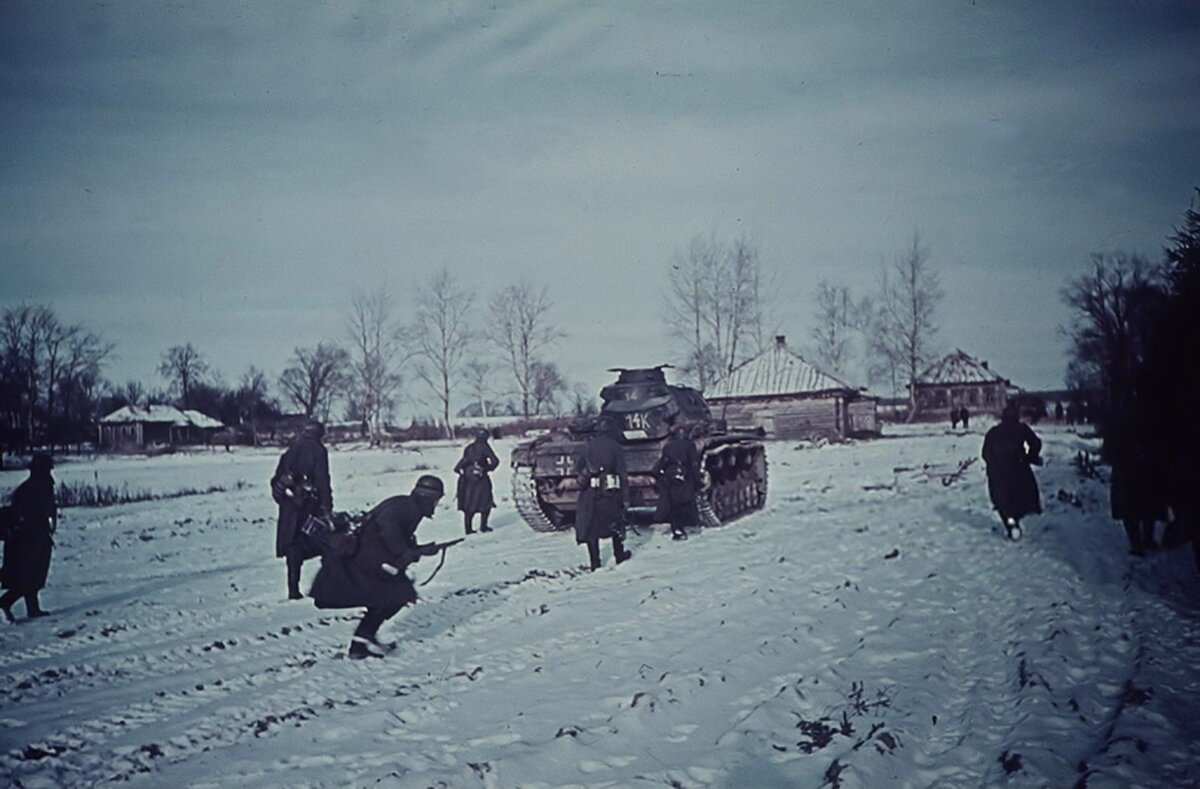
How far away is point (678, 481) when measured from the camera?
38.3 feet

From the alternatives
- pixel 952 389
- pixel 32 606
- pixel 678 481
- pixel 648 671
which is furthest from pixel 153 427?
pixel 952 389

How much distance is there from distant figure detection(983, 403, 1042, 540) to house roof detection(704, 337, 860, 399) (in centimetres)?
2571

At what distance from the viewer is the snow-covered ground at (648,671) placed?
14.0 ft

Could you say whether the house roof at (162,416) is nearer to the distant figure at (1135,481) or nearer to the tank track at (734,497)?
the tank track at (734,497)

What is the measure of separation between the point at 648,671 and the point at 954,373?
60.9ft

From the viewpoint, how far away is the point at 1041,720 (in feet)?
15.1

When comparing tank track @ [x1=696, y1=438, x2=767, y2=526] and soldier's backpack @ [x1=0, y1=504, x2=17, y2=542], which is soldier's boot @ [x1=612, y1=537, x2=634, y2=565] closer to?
tank track @ [x1=696, y1=438, x2=767, y2=526]

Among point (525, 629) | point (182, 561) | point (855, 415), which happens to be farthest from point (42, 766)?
point (855, 415)

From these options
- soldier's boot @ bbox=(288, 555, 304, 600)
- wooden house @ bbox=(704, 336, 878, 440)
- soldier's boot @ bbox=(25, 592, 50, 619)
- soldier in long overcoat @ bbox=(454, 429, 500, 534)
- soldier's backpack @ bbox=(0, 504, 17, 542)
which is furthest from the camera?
wooden house @ bbox=(704, 336, 878, 440)

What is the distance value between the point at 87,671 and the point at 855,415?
36.3 meters

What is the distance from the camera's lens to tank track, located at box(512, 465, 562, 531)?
12633 mm

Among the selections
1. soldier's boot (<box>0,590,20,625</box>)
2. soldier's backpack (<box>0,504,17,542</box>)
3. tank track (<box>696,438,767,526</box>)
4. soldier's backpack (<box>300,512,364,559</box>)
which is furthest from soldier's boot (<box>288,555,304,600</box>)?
tank track (<box>696,438,767,526</box>)

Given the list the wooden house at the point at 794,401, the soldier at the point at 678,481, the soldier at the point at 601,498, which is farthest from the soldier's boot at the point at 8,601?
the wooden house at the point at 794,401

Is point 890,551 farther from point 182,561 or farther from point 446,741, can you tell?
point 182,561
